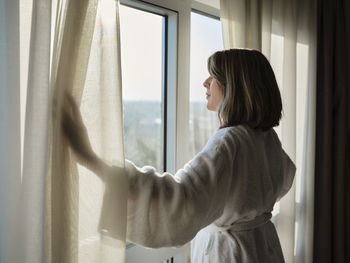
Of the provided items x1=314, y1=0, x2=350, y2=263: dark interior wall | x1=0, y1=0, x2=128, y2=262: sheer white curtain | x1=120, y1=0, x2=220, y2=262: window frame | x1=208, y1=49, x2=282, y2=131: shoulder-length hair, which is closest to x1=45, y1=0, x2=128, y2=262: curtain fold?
x1=0, y1=0, x2=128, y2=262: sheer white curtain

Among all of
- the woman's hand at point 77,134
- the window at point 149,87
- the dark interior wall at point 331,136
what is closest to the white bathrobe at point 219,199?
the woman's hand at point 77,134

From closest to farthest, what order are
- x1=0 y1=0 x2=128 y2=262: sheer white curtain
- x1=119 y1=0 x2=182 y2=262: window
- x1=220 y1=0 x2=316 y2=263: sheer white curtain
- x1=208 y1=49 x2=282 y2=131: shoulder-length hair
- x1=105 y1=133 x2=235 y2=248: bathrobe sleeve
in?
x1=0 y1=0 x2=128 y2=262: sheer white curtain < x1=105 y1=133 x2=235 y2=248: bathrobe sleeve < x1=208 y1=49 x2=282 y2=131: shoulder-length hair < x1=119 y1=0 x2=182 y2=262: window < x1=220 y1=0 x2=316 y2=263: sheer white curtain

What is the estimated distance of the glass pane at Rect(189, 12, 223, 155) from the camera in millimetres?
1688

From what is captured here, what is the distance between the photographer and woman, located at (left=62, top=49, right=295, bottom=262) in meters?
0.98

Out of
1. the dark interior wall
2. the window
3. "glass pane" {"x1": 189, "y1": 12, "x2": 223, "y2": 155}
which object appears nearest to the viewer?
the window

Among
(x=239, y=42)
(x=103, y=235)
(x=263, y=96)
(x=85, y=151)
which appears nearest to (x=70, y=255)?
(x=103, y=235)

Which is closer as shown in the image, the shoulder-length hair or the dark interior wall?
the shoulder-length hair

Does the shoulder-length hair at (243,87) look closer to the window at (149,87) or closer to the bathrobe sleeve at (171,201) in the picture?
the bathrobe sleeve at (171,201)

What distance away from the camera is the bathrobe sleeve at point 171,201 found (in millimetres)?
970

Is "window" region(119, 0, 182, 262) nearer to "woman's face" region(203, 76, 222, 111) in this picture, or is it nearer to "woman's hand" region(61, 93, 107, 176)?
"woman's face" region(203, 76, 222, 111)

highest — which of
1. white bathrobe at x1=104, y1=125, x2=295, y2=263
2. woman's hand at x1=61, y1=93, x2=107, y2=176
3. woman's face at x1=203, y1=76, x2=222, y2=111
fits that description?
woman's face at x1=203, y1=76, x2=222, y2=111

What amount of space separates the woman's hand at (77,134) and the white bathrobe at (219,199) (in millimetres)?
112

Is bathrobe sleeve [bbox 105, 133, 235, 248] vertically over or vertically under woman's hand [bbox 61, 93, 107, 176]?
under

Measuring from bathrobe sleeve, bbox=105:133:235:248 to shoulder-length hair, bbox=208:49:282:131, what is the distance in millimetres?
188
